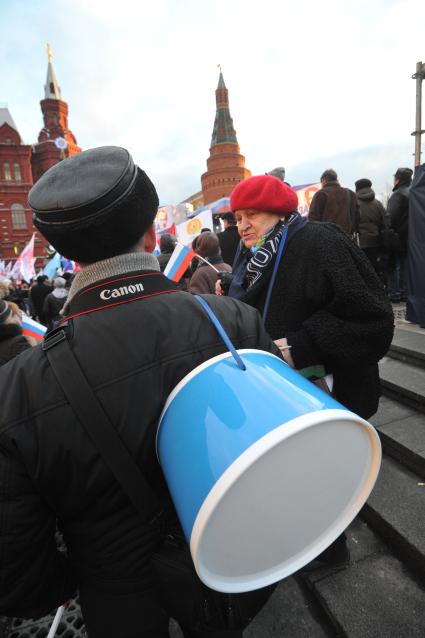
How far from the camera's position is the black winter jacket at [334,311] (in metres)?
1.49

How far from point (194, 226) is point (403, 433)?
8.07 m

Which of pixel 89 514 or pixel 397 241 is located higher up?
pixel 397 241

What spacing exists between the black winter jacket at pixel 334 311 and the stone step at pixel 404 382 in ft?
4.84

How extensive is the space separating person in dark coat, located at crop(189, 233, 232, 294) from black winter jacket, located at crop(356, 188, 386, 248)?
2785mm

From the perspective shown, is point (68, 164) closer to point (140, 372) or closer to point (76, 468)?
point (140, 372)

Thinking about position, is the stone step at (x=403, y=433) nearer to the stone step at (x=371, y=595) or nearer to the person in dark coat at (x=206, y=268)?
the stone step at (x=371, y=595)

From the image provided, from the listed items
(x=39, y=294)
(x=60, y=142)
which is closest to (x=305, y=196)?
(x=39, y=294)

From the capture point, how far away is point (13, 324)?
2766mm

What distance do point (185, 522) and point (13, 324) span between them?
257cm

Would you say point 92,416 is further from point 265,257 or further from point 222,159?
point 222,159

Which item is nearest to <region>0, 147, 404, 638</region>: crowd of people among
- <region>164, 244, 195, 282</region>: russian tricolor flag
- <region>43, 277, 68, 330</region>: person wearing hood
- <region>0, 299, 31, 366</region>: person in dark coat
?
<region>0, 299, 31, 366</region>: person in dark coat

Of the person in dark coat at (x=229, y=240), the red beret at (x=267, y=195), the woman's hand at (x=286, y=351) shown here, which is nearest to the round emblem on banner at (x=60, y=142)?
the person in dark coat at (x=229, y=240)

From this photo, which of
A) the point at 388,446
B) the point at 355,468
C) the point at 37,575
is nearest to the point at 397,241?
the point at 388,446

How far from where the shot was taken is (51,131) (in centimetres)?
5081
